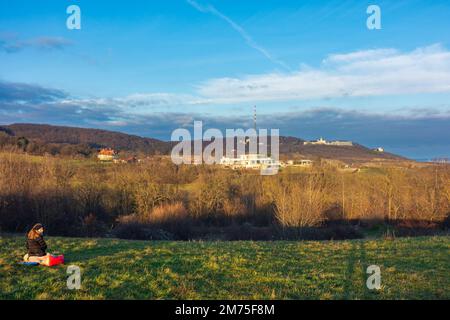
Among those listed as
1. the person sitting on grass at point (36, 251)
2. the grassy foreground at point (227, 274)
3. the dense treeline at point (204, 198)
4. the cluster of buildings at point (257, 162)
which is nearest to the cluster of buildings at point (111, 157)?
the dense treeline at point (204, 198)

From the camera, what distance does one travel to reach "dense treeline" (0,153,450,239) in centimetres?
3381

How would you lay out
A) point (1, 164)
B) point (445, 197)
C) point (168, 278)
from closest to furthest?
point (168, 278) < point (1, 164) < point (445, 197)

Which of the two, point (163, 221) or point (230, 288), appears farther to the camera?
point (163, 221)

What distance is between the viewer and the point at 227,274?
9.30m

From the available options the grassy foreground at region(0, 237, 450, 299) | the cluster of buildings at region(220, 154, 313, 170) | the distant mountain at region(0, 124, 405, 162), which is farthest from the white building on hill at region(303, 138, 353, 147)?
the grassy foreground at region(0, 237, 450, 299)

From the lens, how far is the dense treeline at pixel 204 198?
33.8 meters

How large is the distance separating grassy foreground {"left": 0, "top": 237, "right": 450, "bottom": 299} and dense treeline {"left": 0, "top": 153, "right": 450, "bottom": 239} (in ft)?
58.6

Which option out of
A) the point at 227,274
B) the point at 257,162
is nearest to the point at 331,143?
the point at 257,162
